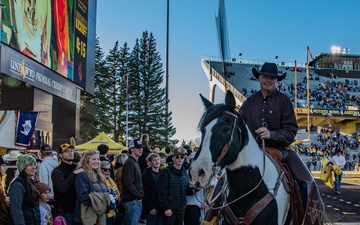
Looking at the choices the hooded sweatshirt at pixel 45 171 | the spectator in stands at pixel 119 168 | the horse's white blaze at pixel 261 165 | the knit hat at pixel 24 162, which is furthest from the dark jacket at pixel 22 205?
the spectator in stands at pixel 119 168

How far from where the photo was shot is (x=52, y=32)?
22.2 meters

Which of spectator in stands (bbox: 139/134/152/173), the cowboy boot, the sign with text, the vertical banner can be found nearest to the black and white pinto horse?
the cowboy boot

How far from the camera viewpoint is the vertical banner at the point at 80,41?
26828mm

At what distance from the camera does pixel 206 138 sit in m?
4.05

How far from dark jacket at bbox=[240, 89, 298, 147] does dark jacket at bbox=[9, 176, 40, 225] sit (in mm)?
2910

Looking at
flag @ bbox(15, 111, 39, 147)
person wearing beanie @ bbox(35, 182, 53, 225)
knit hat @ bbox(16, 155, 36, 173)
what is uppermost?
flag @ bbox(15, 111, 39, 147)

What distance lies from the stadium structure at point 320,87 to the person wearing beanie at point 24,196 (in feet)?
177

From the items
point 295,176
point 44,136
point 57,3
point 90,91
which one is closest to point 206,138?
point 295,176

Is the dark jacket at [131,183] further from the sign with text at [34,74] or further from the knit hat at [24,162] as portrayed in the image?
the sign with text at [34,74]

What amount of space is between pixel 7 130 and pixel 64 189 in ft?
17.2

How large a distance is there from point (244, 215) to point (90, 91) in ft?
88.7

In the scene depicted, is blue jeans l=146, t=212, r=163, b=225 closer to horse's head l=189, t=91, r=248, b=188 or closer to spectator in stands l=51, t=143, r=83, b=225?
spectator in stands l=51, t=143, r=83, b=225

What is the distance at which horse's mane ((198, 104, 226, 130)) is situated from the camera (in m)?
4.16

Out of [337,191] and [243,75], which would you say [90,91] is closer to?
[337,191]
